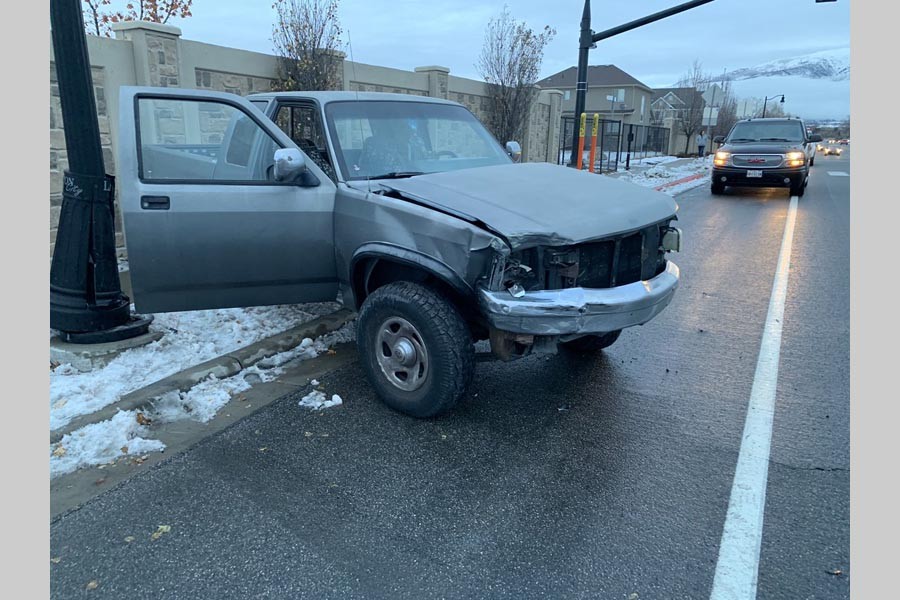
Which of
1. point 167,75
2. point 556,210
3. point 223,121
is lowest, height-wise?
point 556,210

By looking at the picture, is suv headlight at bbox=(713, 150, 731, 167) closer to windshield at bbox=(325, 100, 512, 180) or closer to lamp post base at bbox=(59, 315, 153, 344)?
windshield at bbox=(325, 100, 512, 180)

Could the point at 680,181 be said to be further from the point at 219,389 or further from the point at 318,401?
the point at 219,389

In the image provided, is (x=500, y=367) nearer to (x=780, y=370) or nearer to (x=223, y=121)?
(x=780, y=370)

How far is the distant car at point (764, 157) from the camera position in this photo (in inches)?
617

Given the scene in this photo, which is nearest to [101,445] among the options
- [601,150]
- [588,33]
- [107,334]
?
[107,334]

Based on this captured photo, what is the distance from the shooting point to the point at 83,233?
178 inches

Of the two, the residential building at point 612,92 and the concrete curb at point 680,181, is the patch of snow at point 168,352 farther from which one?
the residential building at point 612,92

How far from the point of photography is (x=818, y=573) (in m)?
2.64

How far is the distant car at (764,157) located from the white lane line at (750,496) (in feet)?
39.9

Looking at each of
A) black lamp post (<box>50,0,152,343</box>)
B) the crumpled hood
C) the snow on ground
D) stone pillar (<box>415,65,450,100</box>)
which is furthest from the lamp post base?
stone pillar (<box>415,65,450,100</box>)

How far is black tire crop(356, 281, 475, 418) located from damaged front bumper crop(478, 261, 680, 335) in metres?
0.32

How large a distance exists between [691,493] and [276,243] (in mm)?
3043

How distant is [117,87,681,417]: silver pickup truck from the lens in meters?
3.51

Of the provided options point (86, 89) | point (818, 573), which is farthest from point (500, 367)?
point (86, 89)
